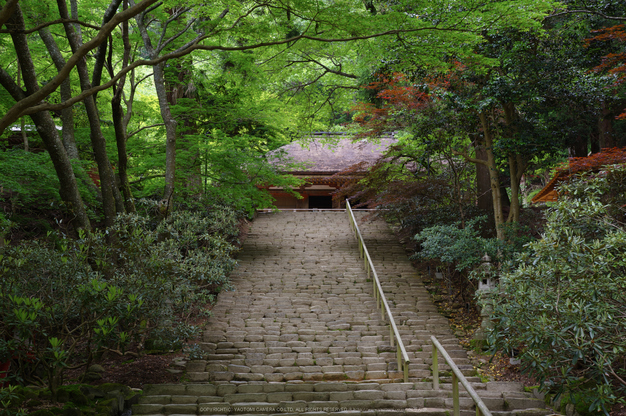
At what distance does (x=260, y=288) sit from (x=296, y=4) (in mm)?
7429

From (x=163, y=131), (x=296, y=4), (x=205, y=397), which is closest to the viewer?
(x=205, y=397)

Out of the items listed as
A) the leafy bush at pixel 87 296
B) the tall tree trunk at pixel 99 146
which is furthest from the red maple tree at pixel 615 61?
the tall tree trunk at pixel 99 146

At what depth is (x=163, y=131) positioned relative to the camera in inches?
523

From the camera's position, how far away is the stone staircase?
20.0 ft

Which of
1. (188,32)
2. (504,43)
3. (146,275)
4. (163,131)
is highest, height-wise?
(188,32)

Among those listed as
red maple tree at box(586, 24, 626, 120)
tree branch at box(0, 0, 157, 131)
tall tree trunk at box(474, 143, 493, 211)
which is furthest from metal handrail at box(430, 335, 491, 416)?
tall tree trunk at box(474, 143, 493, 211)

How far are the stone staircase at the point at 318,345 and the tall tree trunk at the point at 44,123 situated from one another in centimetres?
305

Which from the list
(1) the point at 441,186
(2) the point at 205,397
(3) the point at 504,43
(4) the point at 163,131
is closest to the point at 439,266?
(1) the point at 441,186

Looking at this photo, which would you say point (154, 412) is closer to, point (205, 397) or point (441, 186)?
point (205, 397)

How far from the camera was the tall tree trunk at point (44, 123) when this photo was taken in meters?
6.02

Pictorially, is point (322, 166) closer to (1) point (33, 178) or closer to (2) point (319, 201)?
(2) point (319, 201)

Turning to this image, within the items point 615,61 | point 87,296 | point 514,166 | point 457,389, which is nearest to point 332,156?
point 514,166

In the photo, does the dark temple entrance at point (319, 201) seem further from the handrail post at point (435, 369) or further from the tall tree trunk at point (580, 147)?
the handrail post at point (435, 369)

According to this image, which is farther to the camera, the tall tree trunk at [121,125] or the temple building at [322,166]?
the temple building at [322,166]
